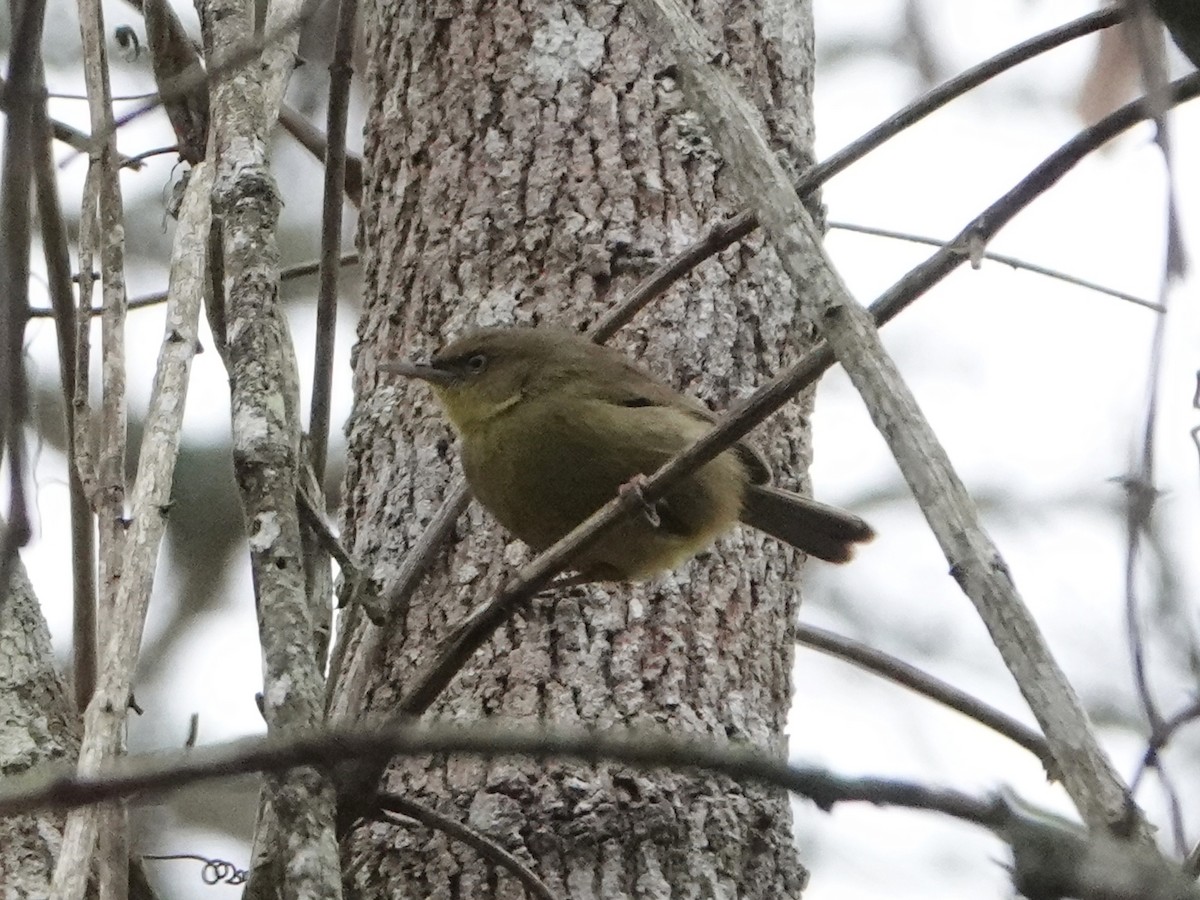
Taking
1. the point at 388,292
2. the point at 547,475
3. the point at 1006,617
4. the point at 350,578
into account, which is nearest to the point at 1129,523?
the point at 1006,617

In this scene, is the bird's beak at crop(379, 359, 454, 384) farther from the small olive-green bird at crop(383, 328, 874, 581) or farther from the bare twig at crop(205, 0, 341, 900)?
the bare twig at crop(205, 0, 341, 900)

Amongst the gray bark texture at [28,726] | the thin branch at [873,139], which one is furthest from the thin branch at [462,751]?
the gray bark texture at [28,726]

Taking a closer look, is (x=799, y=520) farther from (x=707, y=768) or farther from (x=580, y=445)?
(x=707, y=768)

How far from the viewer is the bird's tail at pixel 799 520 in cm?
399

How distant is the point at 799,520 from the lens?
405cm

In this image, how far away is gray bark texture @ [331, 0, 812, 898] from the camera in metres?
3.32

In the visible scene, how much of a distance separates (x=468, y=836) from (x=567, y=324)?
1.39m

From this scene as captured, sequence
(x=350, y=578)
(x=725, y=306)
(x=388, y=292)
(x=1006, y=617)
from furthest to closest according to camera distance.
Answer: (x=388, y=292) → (x=725, y=306) → (x=350, y=578) → (x=1006, y=617)

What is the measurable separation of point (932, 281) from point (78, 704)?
202cm

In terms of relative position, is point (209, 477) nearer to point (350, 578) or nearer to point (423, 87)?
point (423, 87)

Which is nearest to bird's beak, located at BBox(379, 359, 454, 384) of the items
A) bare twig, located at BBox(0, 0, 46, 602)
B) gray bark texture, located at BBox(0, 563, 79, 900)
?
gray bark texture, located at BBox(0, 563, 79, 900)

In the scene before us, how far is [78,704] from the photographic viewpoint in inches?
131

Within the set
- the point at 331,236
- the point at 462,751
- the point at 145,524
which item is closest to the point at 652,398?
the point at 331,236

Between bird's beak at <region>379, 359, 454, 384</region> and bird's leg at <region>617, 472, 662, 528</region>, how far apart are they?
511mm
